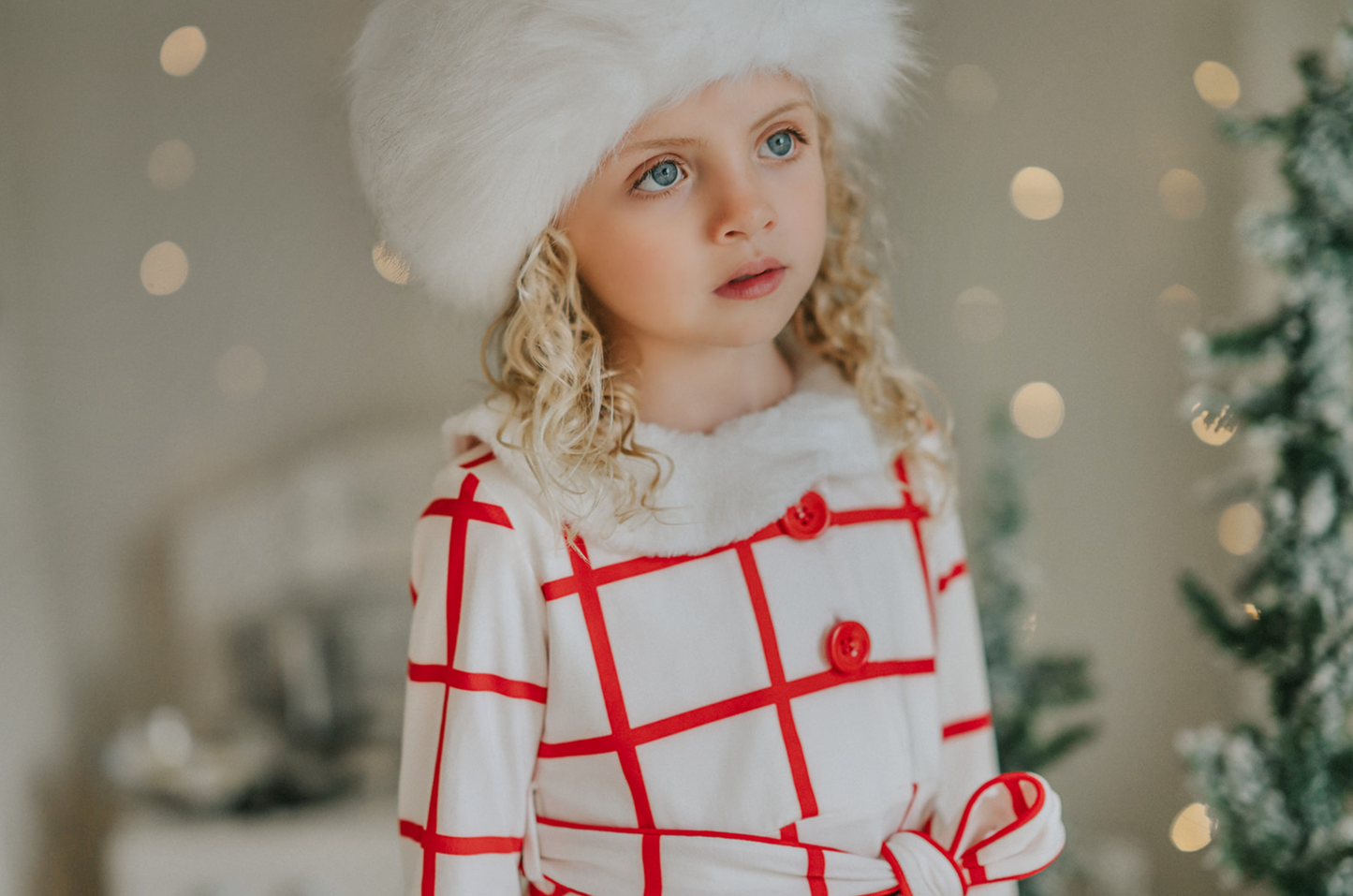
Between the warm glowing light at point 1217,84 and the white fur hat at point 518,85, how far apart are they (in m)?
0.96

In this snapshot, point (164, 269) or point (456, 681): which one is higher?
point (164, 269)

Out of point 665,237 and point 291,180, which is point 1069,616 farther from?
point 291,180

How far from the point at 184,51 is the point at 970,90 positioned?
4.00 feet

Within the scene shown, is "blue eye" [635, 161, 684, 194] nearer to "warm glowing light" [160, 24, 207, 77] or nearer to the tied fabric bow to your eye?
the tied fabric bow

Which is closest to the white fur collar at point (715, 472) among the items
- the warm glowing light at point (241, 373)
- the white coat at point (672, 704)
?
the white coat at point (672, 704)

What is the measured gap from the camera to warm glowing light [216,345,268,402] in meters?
1.51

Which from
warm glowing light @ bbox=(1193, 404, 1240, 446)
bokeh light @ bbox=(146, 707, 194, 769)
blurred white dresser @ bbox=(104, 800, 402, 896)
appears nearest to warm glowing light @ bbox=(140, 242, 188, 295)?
bokeh light @ bbox=(146, 707, 194, 769)

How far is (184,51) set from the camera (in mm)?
1429

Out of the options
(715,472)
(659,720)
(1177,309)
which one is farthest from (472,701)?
(1177,309)

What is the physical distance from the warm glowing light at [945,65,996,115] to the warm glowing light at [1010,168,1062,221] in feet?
0.41

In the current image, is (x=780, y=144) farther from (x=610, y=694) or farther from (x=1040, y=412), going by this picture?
(x=1040, y=412)

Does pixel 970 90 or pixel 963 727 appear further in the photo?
pixel 970 90

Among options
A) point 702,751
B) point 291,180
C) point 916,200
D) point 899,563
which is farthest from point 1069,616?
point 291,180

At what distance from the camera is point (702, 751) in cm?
72
